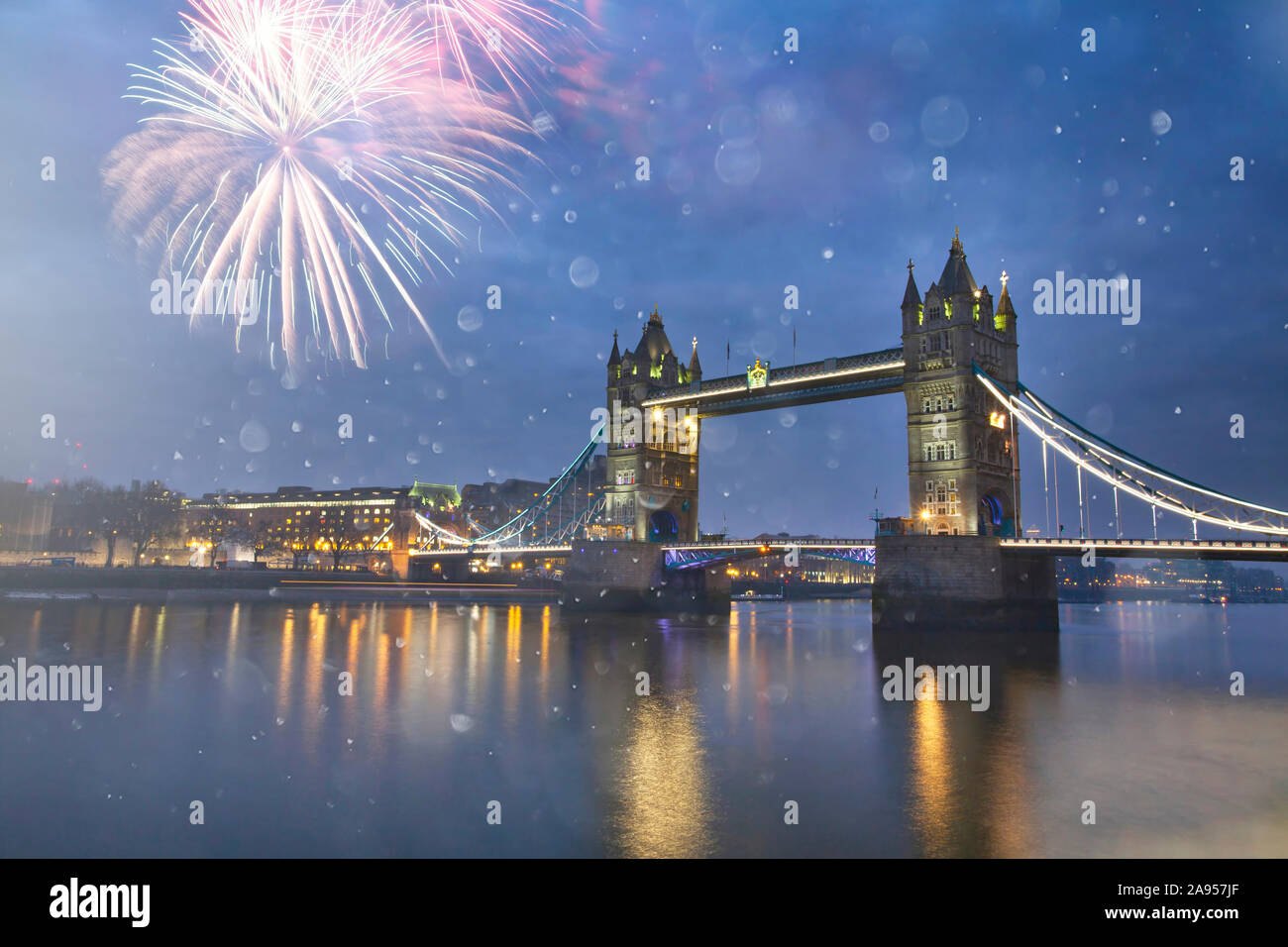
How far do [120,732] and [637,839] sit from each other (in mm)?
15169

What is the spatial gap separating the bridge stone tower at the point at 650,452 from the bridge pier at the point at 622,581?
2570 millimetres

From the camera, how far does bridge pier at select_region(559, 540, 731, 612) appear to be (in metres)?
67.1

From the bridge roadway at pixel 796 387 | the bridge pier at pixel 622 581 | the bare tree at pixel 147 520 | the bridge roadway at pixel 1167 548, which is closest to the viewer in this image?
the bridge roadway at pixel 1167 548

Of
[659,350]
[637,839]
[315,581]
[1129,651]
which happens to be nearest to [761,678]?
[637,839]

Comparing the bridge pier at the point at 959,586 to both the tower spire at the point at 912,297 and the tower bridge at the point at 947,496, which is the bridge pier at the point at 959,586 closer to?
the tower bridge at the point at 947,496

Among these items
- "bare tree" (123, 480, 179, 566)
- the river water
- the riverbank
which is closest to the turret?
the river water

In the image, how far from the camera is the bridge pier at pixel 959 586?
143 feet

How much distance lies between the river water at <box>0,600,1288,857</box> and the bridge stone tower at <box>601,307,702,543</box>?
3298cm

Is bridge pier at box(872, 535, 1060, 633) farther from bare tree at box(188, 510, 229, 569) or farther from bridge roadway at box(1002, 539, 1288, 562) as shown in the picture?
bare tree at box(188, 510, 229, 569)

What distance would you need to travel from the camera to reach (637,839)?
41.1 ft

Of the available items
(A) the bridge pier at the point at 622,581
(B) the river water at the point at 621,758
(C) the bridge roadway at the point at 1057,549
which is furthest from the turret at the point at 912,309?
(A) the bridge pier at the point at 622,581
